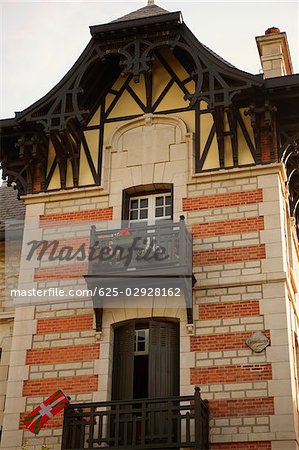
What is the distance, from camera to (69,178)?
1677 centimetres

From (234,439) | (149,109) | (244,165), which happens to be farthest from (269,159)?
(234,439)

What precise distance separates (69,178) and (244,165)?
3.84 metres

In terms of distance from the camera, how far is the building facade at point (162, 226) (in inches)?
533

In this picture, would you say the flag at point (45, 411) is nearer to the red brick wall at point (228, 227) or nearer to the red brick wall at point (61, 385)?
the red brick wall at point (61, 385)

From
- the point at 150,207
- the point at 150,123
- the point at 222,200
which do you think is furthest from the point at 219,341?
the point at 150,123

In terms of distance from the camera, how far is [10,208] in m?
19.7

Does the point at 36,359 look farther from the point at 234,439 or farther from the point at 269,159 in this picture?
the point at 269,159

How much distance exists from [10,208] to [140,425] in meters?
7.90

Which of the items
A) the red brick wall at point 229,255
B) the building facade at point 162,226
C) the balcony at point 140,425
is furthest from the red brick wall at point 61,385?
the red brick wall at point 229,255

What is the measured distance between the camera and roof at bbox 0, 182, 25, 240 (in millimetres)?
18455

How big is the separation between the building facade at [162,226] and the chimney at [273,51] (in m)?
0.07

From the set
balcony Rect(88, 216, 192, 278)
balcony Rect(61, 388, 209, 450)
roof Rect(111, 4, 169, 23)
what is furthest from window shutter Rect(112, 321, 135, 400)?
roof Rect(111, 4, 169, 23)

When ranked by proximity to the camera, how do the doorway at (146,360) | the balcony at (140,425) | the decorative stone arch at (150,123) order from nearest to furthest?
the balcony at (140,425)
the doorway at (146,360)
the decorative stone arch at (150,123)

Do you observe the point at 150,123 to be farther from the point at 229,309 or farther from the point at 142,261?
the point at 229,309
